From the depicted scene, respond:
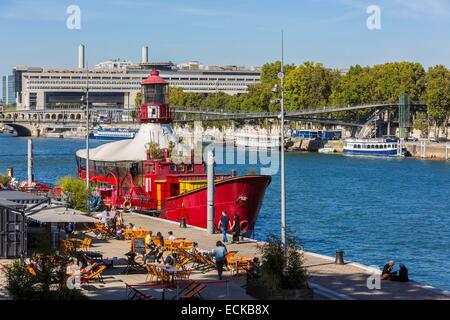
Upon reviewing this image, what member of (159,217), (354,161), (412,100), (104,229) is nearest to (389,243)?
(159,217)

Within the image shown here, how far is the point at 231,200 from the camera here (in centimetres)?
3656

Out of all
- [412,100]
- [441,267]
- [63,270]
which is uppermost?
[412,100]

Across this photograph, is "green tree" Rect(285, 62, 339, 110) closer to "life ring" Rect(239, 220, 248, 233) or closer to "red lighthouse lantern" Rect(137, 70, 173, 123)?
"red lighthouse lantern" Rect(137, 70, 173, 123)

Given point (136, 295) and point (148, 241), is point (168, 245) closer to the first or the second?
point (148, 241)

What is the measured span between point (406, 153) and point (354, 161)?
38.7 feet

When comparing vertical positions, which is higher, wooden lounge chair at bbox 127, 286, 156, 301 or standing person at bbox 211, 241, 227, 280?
standing person at bbox 211, 241, 227, 280

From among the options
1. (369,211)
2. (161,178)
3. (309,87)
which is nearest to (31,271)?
(161,178)

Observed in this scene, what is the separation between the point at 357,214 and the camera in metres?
54.5

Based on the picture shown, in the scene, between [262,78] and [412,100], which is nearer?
[412,100]

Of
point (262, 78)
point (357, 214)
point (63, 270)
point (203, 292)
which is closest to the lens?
point (63, 270)

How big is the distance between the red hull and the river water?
8.80 ft

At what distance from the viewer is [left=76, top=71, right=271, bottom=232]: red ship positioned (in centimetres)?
3669

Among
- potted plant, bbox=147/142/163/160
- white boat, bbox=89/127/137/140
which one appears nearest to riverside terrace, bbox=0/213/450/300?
potted plant, bbox=147/142/163/160
